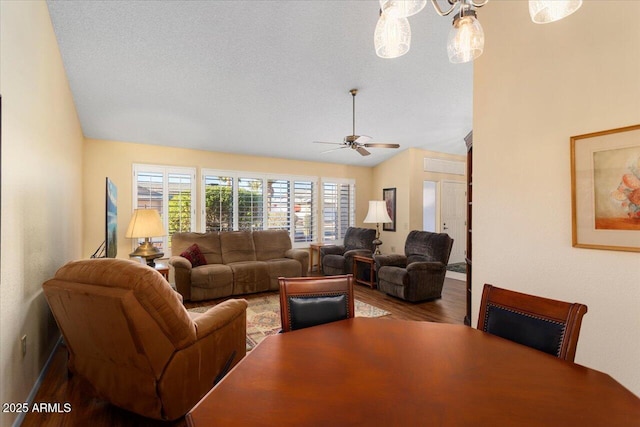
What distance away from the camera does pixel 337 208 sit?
686 centimetres

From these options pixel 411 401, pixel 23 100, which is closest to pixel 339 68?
pixel 23 100

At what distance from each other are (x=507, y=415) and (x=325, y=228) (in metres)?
5.89

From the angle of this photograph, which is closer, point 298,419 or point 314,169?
point 298,419

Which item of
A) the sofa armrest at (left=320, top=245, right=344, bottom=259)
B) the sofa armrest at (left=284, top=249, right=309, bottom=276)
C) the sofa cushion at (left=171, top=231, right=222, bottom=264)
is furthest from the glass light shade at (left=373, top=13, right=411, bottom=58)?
the sofa armrest at (left=320, top=245, right=344, bottom=259)

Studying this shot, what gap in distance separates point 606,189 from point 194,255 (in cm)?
464

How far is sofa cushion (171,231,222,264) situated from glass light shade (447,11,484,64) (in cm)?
455

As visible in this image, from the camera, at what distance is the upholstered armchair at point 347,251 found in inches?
224

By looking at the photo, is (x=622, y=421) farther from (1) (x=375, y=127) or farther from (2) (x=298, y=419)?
(1) (x=375, y=127)

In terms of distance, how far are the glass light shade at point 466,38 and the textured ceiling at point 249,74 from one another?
1599 millimetres

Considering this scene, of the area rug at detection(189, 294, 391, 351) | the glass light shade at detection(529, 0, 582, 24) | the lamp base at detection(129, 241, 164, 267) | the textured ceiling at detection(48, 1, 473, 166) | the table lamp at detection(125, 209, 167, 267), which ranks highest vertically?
the textured ceiling at detection(48, 1, 473, 166)

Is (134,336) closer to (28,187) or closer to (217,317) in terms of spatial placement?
(217,317)

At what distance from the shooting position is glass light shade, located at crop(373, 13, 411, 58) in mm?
1207

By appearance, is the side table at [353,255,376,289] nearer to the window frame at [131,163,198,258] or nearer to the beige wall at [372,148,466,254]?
the beige wall at [372,148,466,254]

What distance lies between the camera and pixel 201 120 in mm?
4352
